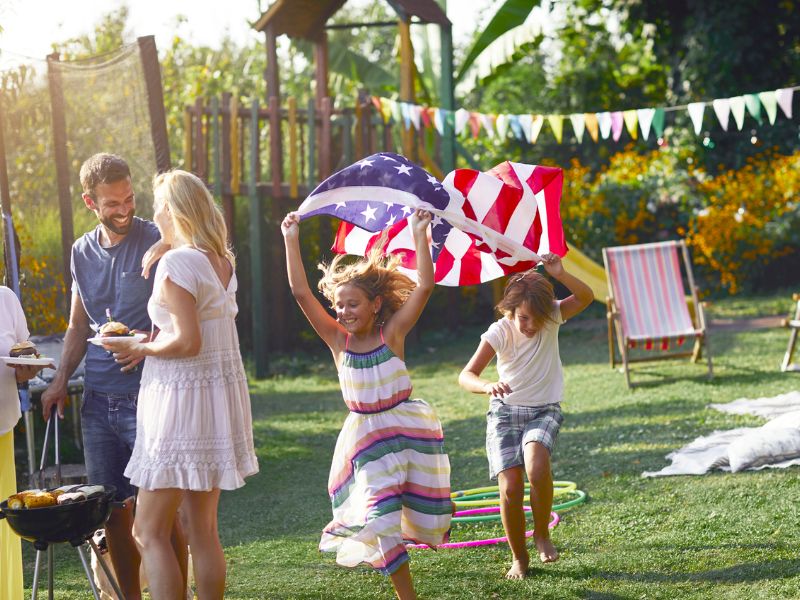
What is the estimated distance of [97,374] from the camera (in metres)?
4.37

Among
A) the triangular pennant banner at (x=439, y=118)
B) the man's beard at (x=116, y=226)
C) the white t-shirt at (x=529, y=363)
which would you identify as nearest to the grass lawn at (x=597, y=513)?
the white t-shirt at (x=529, y=363)

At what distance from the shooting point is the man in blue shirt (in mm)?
4324

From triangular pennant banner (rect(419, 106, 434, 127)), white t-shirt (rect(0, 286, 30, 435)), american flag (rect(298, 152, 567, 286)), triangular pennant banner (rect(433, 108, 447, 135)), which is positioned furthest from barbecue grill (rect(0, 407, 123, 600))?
triangular pennant banner (rect(419, 106, 434, 127))

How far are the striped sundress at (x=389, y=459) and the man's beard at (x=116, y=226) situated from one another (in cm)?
103

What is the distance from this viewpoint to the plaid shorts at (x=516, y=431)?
501 centimetres

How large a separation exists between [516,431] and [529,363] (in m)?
0.32

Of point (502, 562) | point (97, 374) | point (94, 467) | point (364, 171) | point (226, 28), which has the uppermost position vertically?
point (226, 28)

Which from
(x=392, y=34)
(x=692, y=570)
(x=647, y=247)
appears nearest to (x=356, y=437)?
(x=692, y=570)

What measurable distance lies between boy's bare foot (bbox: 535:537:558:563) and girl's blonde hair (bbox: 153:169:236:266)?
7.00 feet

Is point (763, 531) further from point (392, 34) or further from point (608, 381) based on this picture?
point (392, 34)

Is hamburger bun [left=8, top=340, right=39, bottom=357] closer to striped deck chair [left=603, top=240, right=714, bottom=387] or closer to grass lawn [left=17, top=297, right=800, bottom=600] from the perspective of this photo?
grass lawn [left=17, top=297, right=800, bottom=600]

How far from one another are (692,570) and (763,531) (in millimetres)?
634

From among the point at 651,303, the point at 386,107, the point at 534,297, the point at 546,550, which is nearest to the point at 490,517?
the point at 546,550

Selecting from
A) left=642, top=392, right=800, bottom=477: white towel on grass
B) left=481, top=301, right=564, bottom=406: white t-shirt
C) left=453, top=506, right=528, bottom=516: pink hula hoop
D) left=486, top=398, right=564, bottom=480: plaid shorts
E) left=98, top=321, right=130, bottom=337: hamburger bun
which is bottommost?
left=453, top=506, right=528, bottom=516: pink hula hoop
